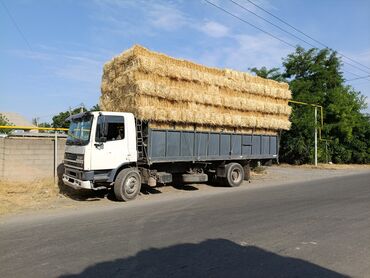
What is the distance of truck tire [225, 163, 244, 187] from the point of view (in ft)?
53.1

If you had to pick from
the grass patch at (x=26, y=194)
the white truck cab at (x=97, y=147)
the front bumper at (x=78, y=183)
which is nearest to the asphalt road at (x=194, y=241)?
the front bumper at (x=78, y=183)

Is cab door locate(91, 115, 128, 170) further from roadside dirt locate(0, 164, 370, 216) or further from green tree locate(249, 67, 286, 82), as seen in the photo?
green tree locate(249, 67, 286, 82)

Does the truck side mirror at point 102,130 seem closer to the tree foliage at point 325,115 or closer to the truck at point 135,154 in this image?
the truck at point 135,154

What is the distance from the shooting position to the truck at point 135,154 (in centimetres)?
1202

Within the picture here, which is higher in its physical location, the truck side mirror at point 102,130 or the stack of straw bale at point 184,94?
the stack of straw bale at point 184,94

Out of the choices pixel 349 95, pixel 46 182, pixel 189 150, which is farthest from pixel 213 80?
pixel 349 95

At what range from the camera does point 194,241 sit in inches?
278

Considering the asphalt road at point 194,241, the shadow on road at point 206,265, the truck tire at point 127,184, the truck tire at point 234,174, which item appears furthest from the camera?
the truck tire at point 234,174

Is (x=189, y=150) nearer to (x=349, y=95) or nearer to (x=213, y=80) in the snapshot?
(x=213, y=80)

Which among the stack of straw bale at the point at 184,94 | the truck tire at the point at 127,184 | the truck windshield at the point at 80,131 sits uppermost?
the stack of straw bale at the point at 184,94

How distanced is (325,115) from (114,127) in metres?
23.9

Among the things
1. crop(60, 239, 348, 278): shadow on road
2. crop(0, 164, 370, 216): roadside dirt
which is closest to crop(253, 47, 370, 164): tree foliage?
crop(0, 164, 370, 216): roadside dirt

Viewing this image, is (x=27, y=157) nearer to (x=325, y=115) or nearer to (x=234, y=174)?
(x=234, y=174)

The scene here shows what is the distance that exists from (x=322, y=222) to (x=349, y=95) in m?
27.0
